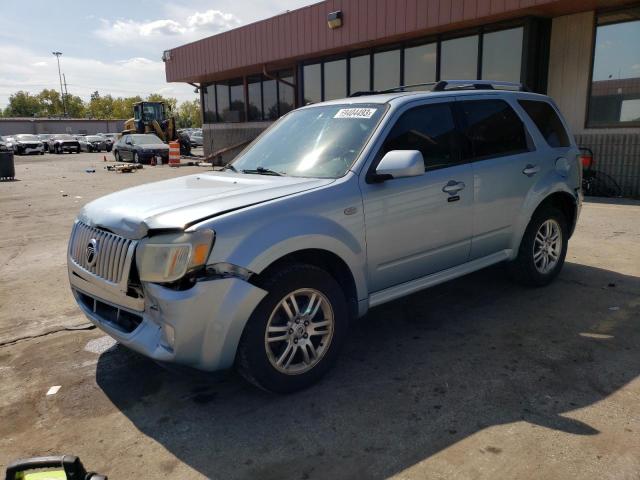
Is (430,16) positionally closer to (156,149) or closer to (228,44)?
(228,44)

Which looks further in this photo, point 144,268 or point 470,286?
point 470,286

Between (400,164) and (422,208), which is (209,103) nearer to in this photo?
(422,208)

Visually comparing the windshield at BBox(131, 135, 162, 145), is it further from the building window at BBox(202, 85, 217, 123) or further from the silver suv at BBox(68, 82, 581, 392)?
the silver suv at BBox(68, 82, 581, 392)

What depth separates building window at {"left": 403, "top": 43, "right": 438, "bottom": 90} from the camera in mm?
14047

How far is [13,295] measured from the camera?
209 inches

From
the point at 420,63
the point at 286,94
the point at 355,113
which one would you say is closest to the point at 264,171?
the point at 355,113

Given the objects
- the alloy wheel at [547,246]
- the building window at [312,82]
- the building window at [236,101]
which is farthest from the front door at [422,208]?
the building window at [236,101]

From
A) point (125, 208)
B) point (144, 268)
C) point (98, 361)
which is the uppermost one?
point (125, 208)

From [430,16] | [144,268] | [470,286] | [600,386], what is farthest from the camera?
[430,16]

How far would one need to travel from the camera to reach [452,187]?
388 cm

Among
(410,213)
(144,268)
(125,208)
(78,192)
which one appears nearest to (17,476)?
(144,268)

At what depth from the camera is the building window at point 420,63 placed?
1405cm

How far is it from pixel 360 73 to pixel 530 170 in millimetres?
12790

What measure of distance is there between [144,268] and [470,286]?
3.43 meters
